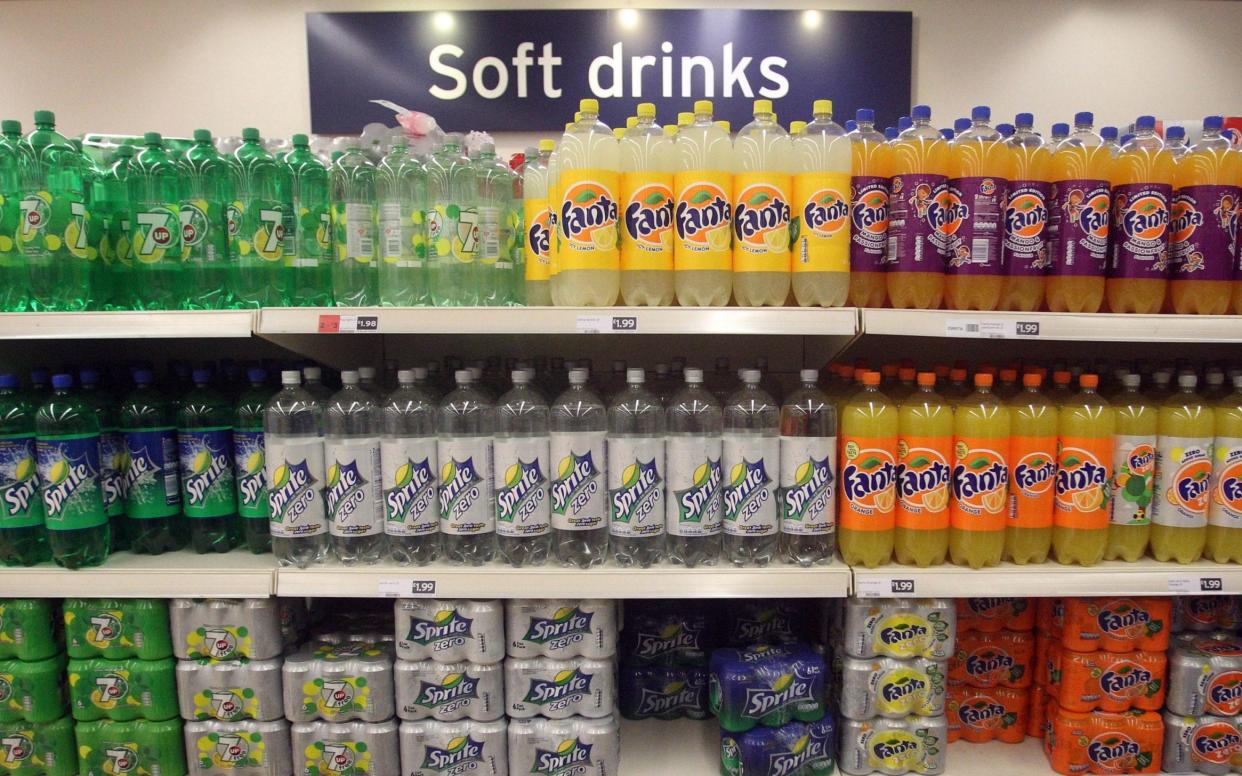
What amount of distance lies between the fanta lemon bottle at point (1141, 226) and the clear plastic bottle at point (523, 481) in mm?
1517

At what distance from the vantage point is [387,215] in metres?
1.64

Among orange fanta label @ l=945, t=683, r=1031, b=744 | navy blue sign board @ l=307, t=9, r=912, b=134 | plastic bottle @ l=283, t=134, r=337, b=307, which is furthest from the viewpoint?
navy blue sign board @ l=307, t=9, r=912, b=134

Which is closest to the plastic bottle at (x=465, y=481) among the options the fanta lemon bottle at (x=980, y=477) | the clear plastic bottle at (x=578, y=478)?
the clear plastic bottle at (x=578, y=478)

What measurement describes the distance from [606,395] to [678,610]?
71 centimetres

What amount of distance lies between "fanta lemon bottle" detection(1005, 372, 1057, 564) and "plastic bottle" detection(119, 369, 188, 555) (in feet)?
7.32

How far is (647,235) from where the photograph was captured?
1536 millimetres

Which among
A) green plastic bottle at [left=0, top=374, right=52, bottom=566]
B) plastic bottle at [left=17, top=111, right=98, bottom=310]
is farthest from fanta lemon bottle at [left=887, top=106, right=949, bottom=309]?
green plastic bottle at [left=0, top=374, right=52, bottom=566]

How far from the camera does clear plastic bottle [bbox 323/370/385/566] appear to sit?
162 centimetres

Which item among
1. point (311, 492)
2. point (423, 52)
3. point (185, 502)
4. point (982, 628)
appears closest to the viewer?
point (311, 492)

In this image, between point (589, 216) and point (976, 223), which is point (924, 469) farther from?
point (589, 216)

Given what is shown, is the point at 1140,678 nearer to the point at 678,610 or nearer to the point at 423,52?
the point at 678,610

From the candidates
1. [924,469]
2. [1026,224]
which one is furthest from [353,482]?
[1026,224]

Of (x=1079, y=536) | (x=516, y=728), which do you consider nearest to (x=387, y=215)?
(x=516, y=728)

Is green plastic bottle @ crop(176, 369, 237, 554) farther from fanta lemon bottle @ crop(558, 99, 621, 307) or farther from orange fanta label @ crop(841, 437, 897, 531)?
orange fanta label @ crop(841, 437, 897, 531)
